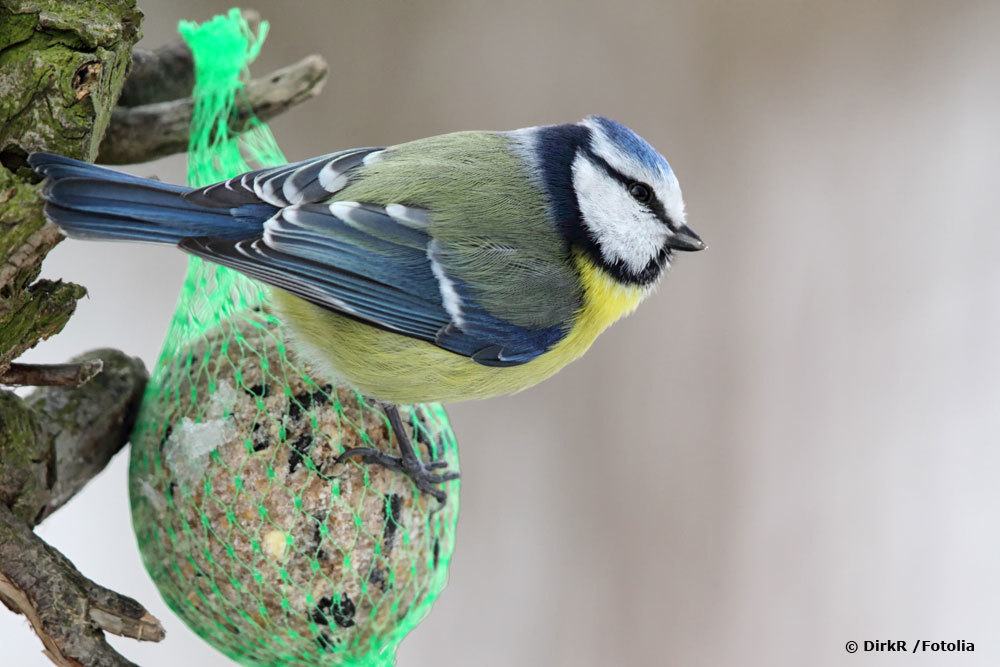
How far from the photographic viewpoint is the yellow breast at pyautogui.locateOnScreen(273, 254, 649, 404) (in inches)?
61.1

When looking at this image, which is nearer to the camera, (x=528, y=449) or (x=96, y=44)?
(x=96, y=44)

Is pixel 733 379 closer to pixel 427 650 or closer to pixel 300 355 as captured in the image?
pixel 427 650

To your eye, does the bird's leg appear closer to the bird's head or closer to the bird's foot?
the bird's foot

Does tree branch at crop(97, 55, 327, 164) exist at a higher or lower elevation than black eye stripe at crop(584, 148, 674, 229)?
higher

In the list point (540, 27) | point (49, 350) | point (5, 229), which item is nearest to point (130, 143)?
point (5, 229)

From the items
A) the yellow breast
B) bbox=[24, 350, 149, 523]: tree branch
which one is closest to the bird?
the yellow breast

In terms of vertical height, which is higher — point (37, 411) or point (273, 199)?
point (273, 199)

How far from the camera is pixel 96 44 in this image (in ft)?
4.33

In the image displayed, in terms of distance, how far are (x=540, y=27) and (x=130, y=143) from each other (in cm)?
155

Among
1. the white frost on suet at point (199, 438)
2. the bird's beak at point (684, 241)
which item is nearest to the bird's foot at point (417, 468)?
the white frost on suet at point (199, 438)

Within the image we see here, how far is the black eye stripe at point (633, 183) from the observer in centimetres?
162

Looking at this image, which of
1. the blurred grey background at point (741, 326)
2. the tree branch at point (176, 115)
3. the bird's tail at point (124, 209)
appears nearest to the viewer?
the bird's tail at point (124, 209)

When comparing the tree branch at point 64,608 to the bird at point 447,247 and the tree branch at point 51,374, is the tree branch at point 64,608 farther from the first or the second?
the bird at point 447,247

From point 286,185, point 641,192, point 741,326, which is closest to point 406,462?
point 286,185
